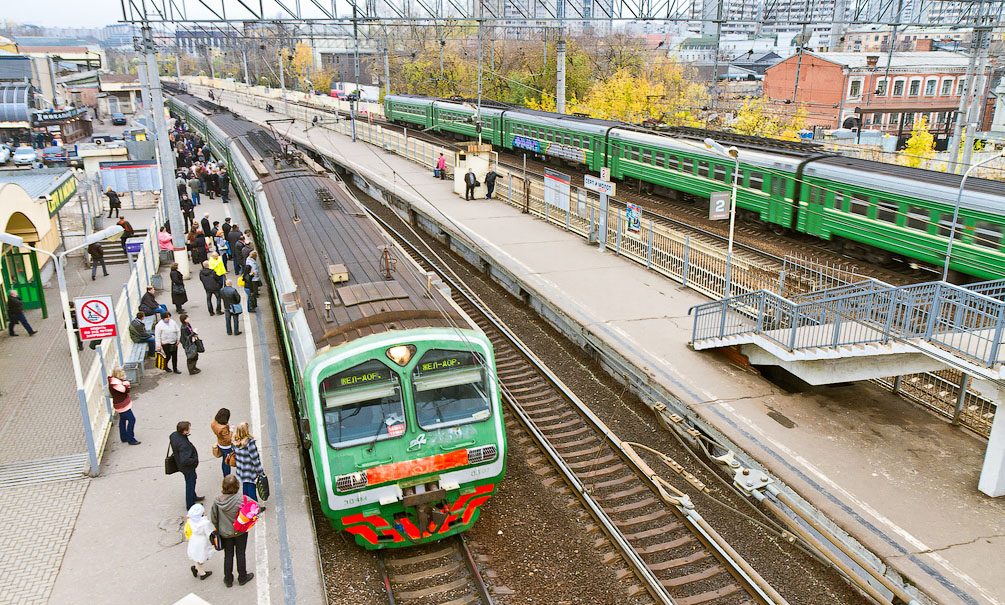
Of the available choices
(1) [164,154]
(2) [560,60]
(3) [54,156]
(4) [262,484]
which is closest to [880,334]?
(4) [262,484]

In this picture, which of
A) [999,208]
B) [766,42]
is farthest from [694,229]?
[766,42]

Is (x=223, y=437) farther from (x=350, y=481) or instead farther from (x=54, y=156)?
(x=54, y=156)

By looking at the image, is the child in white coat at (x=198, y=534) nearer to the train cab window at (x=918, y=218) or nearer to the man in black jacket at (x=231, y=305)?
the man in black jacket at (x=231, y=305)

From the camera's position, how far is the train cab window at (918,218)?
17.1 meters

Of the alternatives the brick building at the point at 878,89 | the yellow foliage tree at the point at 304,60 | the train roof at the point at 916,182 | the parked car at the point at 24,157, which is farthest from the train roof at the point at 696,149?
the yellow foliage tree at the point at 304,60

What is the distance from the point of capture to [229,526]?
778 centimetres

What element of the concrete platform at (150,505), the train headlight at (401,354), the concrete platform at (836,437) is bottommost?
the concrete platform at (150,505)

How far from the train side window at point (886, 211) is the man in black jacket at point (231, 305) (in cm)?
1489

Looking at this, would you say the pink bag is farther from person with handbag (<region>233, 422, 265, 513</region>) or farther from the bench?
the bench

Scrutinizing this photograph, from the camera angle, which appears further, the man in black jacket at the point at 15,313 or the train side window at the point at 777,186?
the train side window at the point at 777,186

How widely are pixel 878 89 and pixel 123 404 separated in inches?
2398

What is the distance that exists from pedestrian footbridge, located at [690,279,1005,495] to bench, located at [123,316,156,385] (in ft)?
32.8

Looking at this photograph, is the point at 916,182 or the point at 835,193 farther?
the point at 835,193

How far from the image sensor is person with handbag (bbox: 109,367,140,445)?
421 inches
